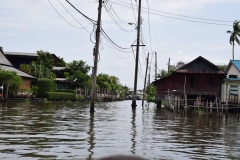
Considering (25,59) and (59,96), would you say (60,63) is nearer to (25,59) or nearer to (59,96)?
(25,59)

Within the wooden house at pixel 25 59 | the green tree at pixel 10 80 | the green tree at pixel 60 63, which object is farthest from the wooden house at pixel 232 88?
the green tree at pixel 60 63

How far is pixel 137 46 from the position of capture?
43.5 m

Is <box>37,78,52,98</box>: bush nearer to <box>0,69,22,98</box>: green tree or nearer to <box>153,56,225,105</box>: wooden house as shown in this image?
<box>0,69,22,98</box>: green tree

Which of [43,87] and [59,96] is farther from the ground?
[43,87]

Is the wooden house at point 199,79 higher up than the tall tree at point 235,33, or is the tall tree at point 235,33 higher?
the tall tree at point 235,33

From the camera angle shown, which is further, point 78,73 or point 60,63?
point 60,63

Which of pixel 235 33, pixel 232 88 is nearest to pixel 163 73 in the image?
pixel 235 33

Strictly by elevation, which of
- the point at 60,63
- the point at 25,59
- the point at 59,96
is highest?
the point at 60,63

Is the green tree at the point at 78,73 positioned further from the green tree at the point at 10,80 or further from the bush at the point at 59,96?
the green tree at the point at 10,80

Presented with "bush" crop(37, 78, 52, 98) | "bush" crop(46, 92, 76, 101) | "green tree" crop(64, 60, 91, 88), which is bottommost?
"bush" crop(46, 92, 76, 101)

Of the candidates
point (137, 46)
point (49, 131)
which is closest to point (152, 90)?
point (137, 46)

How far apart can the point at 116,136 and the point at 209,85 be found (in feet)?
126

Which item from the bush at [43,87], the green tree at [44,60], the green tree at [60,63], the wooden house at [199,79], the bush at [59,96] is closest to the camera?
the wooden house at [199,79]

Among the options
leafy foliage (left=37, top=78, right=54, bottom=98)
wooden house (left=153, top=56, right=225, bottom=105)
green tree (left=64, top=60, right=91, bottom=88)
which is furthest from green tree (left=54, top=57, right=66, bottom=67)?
wooden house (left=153, top=56, right=225, bottom=105)
